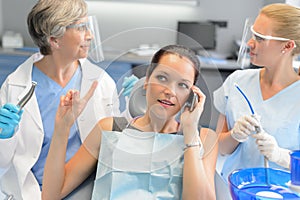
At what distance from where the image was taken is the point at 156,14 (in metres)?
4.43

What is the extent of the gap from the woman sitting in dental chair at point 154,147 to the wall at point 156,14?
3216mm

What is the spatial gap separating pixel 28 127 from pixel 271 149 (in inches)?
33.3

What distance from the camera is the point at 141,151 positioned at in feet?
3.92

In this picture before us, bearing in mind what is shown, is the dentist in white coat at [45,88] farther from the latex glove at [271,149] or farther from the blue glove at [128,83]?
the latex glove at [271,149]

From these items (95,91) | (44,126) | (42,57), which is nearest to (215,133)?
(95,91)

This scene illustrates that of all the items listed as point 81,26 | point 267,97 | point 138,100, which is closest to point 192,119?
point 138,100

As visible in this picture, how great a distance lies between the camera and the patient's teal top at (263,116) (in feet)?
A: 4.84

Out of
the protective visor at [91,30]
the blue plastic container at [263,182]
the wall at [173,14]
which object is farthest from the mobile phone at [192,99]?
the wall at [173,14]

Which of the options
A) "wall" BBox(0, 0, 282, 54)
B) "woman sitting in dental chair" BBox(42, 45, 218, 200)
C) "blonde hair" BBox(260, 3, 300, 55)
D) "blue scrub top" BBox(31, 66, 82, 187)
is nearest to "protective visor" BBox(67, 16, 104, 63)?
"blue scrub top" BBox(31, 66, 82, 187)

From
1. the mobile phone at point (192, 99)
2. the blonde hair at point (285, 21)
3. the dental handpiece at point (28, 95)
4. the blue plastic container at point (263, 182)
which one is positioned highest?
the blonde hair at point (285, 21)

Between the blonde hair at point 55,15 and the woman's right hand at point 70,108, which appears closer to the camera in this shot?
the woman's right hand at point 70,108

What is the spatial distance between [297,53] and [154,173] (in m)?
0.69

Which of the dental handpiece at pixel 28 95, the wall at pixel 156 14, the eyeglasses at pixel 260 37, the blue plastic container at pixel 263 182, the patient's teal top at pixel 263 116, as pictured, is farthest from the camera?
the wall at pixel 156 14

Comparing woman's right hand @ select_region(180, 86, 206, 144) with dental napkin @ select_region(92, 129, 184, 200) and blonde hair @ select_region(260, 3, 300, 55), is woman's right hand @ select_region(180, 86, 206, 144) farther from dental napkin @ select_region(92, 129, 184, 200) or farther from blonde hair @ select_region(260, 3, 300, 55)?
blonde hair @ select_region(260, 3, 300, 55)
